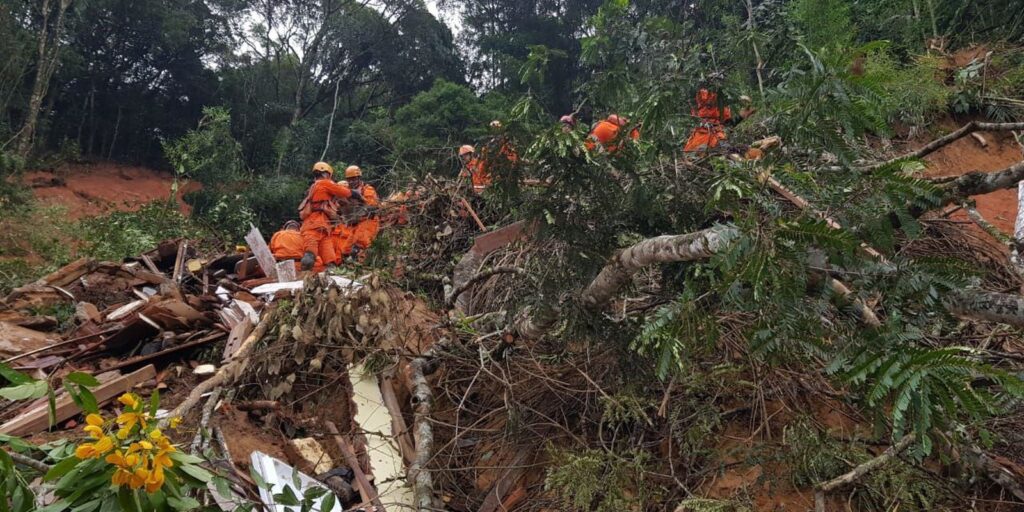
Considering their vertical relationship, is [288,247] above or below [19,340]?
below

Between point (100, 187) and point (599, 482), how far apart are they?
21.9 meters

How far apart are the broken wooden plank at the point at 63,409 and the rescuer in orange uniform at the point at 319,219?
355 cm

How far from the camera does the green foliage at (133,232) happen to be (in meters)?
8.45

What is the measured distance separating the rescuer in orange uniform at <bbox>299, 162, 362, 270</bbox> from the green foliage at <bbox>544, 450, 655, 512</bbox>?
531cm

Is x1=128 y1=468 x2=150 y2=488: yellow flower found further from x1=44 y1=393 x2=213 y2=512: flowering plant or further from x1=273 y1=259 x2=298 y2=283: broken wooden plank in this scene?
x1=273 y1=259 x2=298 y2=283: broken wooden plank

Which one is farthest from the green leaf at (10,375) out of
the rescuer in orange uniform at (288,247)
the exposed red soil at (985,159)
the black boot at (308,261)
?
the exposed red soil at (985,159)

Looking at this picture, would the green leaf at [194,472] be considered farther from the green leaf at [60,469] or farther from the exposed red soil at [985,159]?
the exposed red soil at [985,159]

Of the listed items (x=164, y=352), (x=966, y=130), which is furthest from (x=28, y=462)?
(x=966, y=130)

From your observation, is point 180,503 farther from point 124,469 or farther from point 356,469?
point 356,469

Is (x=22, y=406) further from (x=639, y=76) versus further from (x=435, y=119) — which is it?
(x=435, y=119)

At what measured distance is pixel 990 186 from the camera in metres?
1.82

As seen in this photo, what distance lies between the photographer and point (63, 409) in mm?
3594

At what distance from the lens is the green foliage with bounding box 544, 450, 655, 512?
283 centimetres

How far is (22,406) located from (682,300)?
166 inches
